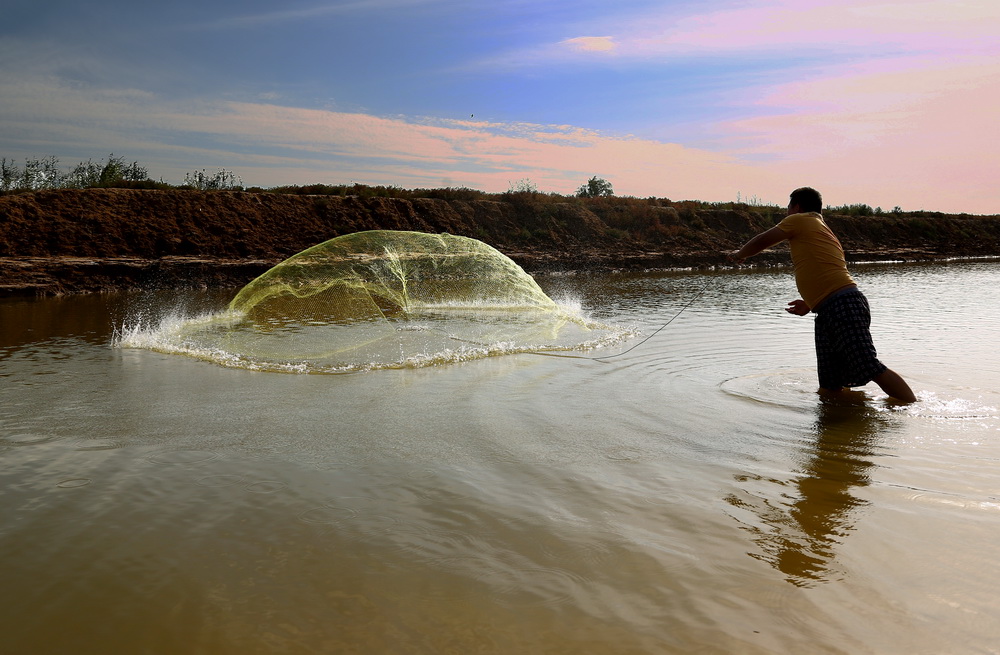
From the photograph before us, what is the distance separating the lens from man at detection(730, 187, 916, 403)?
566 cm

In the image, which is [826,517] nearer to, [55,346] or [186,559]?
[186,559]

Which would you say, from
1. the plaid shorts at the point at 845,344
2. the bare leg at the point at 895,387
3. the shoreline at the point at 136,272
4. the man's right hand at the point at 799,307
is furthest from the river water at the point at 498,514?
the shoreline at the point at 136,272

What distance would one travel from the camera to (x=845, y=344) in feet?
18.8

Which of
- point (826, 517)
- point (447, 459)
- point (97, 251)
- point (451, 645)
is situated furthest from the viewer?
point (97, 251)

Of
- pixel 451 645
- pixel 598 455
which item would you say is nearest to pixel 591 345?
pixel 598 455

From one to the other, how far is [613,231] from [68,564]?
3427cm

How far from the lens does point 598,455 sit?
4.35 metres

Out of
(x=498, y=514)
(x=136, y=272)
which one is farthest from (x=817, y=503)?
(x=136, y=272)

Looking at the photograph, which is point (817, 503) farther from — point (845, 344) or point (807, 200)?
point (807, 200)

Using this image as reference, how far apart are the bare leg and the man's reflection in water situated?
0.56 metres

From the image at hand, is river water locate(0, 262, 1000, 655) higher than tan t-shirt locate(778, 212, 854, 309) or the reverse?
the reverse

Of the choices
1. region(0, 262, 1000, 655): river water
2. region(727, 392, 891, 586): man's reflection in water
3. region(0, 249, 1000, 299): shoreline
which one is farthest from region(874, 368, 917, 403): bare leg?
region(0, 249, 1000, 299): shoreline

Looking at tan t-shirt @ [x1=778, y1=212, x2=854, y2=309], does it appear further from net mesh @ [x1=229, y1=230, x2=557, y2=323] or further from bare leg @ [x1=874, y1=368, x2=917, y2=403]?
net mesh @ [x1=229, y1=230, x2=557, y2=323]

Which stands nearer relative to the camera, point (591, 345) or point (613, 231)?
point (591, 345)
